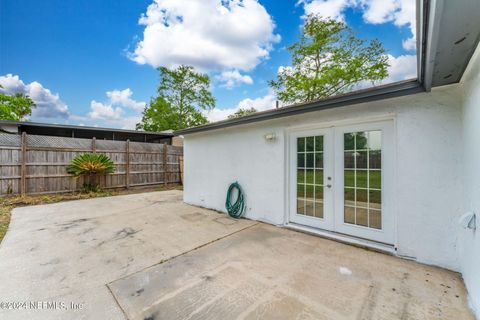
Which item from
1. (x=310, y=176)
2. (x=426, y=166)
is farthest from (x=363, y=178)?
(x=310, y=176)

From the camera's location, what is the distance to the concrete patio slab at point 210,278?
1.79 m

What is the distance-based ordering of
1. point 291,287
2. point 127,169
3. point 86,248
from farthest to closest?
point 127,169 → point 86,248 → point 291,287

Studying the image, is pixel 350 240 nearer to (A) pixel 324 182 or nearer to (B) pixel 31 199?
(A) pixel 324 182

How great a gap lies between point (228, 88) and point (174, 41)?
5608 millimetres

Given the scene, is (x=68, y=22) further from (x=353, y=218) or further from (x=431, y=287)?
(x=431, y=287)

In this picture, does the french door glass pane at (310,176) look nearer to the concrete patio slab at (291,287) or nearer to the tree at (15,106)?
the concrete patio slab at (291,287)

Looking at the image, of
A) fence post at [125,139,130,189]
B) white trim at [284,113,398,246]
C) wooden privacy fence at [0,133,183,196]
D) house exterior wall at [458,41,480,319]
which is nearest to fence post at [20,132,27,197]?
wooden privacy fence at [0,133,183,196]

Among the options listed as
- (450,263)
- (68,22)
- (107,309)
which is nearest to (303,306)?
(107,309)

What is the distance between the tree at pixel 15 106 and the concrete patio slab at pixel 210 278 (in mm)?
19825

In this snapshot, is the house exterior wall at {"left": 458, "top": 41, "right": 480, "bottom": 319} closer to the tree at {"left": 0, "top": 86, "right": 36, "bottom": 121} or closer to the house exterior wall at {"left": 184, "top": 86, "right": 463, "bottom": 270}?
the house exterior wall at {"left": 184, "top": 86, "right": 463, "bottom": 270}

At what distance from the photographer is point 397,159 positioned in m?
2.81

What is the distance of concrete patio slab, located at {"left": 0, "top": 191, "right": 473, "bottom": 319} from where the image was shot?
1788 mm

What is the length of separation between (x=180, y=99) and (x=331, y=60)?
536 inches

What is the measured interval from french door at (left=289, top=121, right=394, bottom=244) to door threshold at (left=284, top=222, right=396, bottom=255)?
63 mm
